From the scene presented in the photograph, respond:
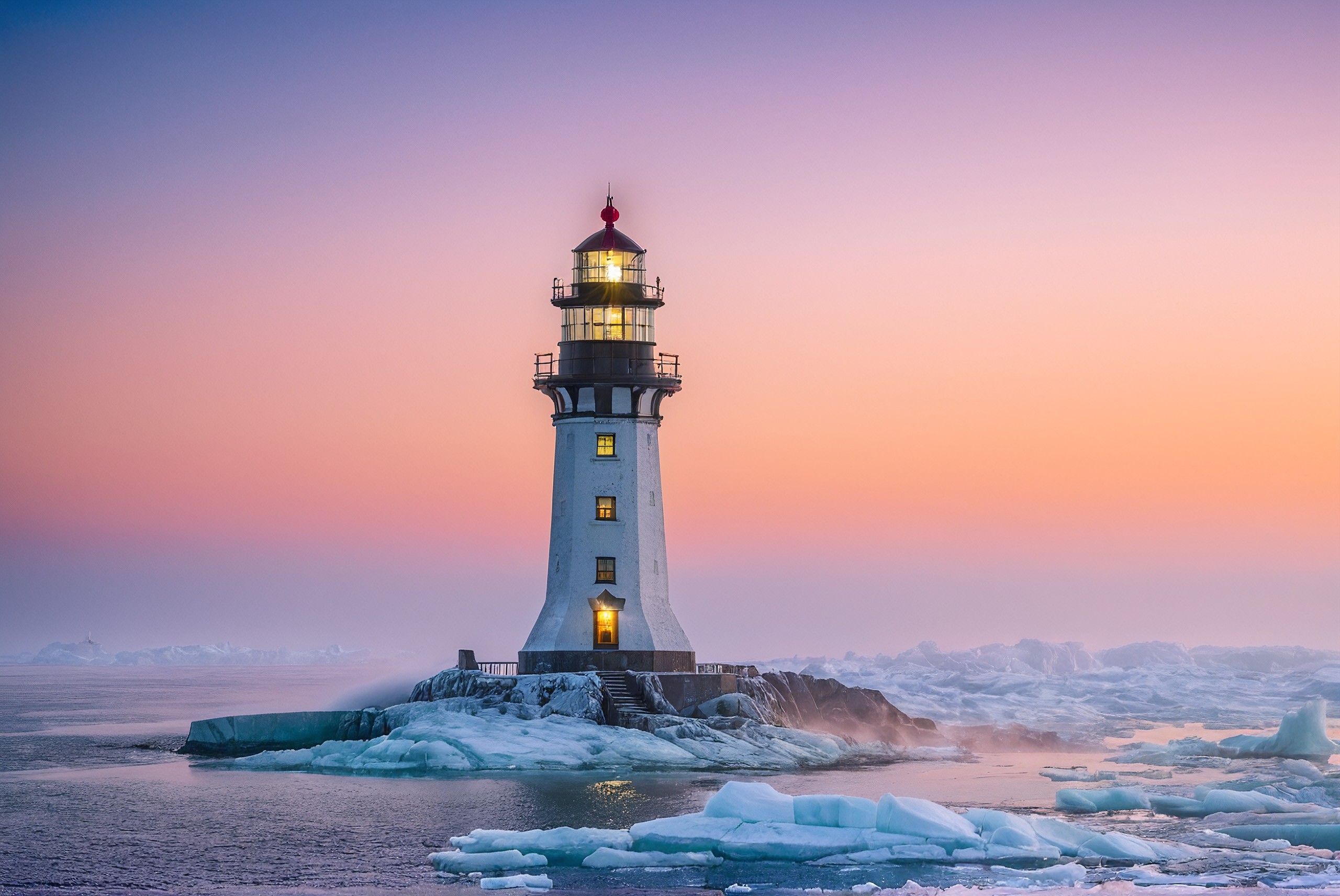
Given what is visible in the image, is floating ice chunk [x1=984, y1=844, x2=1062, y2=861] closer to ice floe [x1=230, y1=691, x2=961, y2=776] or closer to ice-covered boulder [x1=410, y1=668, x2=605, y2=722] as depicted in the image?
ice floe [x1=230, y1=691, x2=961, y2=776]

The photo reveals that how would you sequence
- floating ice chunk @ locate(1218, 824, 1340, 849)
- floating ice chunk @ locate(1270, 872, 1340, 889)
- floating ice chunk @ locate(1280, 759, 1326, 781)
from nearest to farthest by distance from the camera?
floating ice chunk @ locate(1270, 872, 1340, 889)
floating ice chunk @ locate(1218, 824, 1340, 849)
floating ice chunk @ locate(1280, 759, 1326, 781)

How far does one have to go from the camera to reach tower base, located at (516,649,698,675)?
4278 centimetres

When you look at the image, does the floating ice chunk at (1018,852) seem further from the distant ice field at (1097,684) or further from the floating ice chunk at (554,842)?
the distant ice field at (1097,684)

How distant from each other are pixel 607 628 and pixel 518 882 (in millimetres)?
20318

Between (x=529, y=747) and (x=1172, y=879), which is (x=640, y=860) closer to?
(x=1172, y=879)

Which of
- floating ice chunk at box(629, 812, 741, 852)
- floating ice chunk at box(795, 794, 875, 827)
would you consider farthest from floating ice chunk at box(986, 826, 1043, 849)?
floating ice chunk at box(629, 812, 741, 852)

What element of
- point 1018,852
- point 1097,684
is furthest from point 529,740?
point 1097,684

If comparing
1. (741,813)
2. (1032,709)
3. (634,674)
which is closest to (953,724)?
(1032,709)

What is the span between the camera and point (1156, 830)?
2806cm

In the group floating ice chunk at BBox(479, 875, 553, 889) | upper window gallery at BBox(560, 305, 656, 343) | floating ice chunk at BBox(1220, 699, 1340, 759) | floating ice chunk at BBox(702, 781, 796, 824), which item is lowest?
floating ice chunk at BBox(479, 875, 553, 889)

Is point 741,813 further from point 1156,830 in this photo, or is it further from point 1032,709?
point 1032,709

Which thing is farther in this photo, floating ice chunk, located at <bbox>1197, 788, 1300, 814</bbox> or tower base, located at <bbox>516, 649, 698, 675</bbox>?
tower base, located at <bbox>516, 649, 698, 675</bbox>

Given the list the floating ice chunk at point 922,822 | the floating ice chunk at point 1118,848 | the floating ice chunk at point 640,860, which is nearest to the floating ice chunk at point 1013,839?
the floating ice chunk at point 922,822

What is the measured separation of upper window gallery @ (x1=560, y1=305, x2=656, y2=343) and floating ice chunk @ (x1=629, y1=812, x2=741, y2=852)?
21857mm
